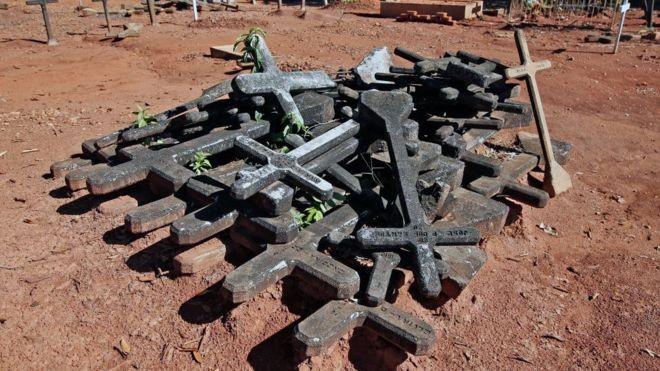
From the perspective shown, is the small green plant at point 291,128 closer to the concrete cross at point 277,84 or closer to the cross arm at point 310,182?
the concrete cross at point 277,84

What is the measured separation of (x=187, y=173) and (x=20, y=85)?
7.37 m

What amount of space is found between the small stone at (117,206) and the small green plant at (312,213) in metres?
1.48

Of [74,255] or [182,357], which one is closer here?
[182,357]

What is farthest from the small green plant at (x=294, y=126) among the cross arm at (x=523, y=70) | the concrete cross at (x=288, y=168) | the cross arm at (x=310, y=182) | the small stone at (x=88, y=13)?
the small stone at (x=88, y=13)

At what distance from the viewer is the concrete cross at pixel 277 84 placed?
4711 mm

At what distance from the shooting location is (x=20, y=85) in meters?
9.86

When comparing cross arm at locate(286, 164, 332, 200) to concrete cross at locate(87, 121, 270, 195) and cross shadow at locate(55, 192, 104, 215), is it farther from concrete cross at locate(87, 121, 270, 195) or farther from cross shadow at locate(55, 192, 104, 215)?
cross shadow at locate(55, 192, 104, 215)

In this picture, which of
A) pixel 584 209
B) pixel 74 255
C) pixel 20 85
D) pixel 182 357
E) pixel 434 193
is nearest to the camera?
pixel 182 357

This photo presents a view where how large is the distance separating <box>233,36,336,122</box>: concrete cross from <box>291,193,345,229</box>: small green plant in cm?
97

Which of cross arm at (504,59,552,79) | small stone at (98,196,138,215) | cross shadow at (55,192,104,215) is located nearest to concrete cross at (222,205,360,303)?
small stone at (98,196,138,215)

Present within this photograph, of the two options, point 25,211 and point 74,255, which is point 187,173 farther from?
point 25,211

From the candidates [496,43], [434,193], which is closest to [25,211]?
[434,193]

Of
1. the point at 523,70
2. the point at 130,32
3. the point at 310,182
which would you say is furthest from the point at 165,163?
the point at 130,32

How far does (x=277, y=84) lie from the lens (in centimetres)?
485
